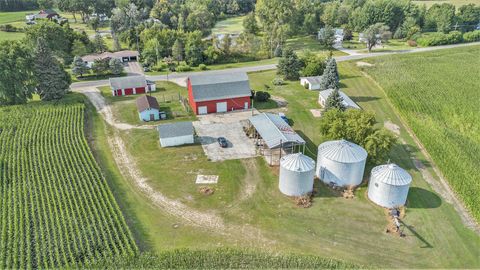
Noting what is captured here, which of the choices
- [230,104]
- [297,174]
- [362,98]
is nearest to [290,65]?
[362,98]

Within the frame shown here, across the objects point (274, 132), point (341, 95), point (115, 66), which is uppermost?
point (115, 66)

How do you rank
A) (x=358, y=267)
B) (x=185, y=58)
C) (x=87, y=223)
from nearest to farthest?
(x=358, y=267) → (x=87, y=223) → (x=185, y=58)

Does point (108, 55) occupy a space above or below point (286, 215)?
above

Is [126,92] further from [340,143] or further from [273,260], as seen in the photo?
[273,260]

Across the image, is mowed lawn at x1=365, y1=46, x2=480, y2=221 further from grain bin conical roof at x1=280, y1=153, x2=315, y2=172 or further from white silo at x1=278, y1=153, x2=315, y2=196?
grain bin conical roof at x1=280, y1=153, x2=315, y2=172

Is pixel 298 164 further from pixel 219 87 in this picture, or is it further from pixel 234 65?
pixel 234 65

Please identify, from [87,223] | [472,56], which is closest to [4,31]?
[87,223]
